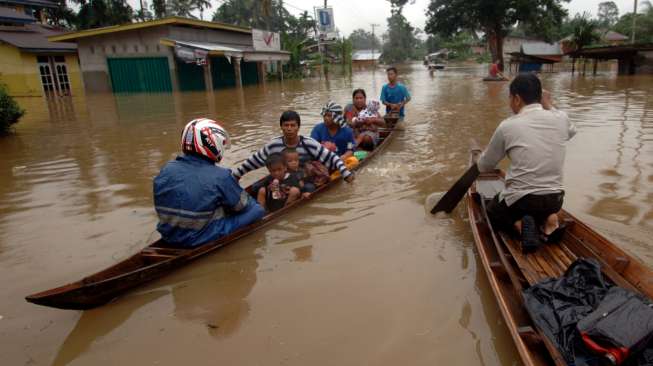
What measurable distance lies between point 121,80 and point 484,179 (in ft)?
78.9

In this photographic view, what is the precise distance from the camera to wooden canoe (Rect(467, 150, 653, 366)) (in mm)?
A: 2525

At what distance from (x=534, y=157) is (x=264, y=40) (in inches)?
1064

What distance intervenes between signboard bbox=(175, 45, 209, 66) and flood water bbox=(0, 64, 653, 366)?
13906 millimetres

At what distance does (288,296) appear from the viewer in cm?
373

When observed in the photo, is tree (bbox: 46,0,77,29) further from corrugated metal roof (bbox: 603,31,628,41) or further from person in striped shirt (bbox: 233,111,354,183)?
corrugated metal roof (bbox: 603,31,628,41)

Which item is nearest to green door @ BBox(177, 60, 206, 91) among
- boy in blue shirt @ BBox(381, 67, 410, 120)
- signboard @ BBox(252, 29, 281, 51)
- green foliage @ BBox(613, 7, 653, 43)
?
signboard @ BBox(252, 29, 281, 51)

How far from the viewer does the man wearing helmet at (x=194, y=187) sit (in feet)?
12.0

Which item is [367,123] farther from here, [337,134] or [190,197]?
[190,197]

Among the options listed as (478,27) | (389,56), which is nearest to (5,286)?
(478,27)

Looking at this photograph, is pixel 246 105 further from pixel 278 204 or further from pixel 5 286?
pixel 5 286

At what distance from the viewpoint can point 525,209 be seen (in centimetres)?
376

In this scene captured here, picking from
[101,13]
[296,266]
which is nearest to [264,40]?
[101,13]

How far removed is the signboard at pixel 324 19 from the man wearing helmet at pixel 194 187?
100ft

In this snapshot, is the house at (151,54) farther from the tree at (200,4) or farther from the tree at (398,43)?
the tree at (398,43)
